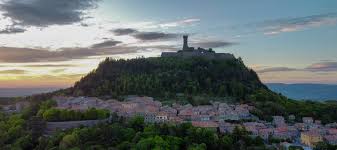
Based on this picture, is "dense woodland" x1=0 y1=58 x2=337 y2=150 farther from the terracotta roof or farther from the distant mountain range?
the distant mountain range

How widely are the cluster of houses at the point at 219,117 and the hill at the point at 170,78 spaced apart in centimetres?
343

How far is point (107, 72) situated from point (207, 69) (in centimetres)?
1248

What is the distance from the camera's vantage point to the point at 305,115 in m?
48.9

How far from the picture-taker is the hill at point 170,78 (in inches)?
2233

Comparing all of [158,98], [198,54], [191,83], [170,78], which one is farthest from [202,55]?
[158,98]

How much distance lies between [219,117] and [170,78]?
1400 cm

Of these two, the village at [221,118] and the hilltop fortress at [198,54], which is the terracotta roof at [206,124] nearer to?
the village at [221,118]

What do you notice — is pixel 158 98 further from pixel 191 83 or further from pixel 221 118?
pixel 221 118

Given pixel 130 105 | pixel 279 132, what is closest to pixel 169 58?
pixel 130 105

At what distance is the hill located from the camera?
5672cm

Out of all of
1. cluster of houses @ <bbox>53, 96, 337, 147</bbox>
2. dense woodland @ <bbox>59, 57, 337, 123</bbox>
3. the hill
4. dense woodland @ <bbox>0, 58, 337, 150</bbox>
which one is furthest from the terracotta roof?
the hill

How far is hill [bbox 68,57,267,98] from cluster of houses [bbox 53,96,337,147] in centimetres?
343

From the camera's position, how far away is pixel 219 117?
45.6 meters

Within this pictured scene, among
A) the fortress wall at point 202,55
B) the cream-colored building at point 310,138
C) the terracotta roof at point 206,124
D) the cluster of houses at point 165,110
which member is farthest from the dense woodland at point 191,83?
the cream-colored building at point 310,138
